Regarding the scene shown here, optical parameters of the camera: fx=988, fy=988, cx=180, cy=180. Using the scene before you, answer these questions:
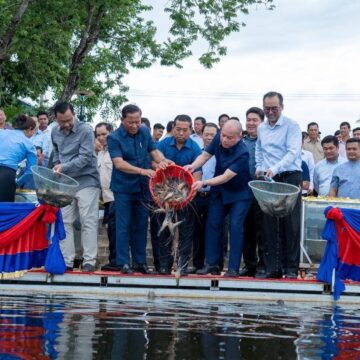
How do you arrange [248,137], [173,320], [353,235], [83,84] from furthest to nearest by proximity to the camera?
[83,84]
[248,137]
[353,235]
[173,320]

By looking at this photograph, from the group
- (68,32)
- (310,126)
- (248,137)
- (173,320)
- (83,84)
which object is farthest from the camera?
(83,84)

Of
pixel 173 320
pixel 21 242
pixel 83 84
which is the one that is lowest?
pixel 173 320

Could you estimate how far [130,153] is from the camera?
38.4 feet

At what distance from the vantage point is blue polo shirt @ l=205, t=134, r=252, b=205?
11586 mm

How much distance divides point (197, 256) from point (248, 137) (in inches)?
64.6

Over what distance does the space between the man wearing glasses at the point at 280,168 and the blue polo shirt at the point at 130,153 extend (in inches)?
53.5

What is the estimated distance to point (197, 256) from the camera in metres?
12.5

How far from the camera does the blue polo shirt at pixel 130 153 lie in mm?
11688

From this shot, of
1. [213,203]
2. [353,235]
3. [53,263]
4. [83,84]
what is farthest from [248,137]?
[83,84]

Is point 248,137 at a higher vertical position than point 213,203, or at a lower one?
higher

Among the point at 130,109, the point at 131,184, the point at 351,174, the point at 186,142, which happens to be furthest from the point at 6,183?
the point at 351,174

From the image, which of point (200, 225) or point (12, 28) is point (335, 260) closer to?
point (200, 225)

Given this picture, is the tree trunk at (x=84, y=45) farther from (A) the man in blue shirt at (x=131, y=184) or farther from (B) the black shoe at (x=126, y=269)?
(B) the black shoe at (x=126, y=269)

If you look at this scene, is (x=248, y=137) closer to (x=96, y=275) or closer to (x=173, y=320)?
(x=96, y=275)
